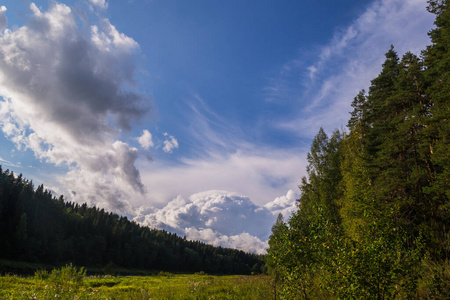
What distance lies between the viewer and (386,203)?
1305 cm

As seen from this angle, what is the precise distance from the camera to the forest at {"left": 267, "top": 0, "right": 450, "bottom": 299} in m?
6.58

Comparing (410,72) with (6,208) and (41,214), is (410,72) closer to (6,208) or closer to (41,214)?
(6,208)

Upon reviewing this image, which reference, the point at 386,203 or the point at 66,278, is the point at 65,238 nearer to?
the point at 66,278

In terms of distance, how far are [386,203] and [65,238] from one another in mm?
101172

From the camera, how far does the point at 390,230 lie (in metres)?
7.38

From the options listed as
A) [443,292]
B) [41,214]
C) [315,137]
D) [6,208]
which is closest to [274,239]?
[443,292]

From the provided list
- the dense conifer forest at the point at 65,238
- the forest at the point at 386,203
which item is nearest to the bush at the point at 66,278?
the forest at the point at 386,203

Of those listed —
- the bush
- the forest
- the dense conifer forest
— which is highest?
the forest

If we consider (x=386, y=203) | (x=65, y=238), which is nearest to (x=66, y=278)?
(x=386, y=203)

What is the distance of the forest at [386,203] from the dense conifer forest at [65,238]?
3800 centimetres

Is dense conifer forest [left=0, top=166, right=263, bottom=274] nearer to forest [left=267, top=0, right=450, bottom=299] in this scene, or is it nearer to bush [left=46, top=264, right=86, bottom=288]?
forest [left=267, top=0, right=450, bottom=299]

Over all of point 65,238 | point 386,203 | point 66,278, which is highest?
point 386,203

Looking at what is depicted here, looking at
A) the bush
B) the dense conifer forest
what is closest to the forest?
the bush

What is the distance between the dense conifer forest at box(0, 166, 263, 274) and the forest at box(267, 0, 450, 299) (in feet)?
125
